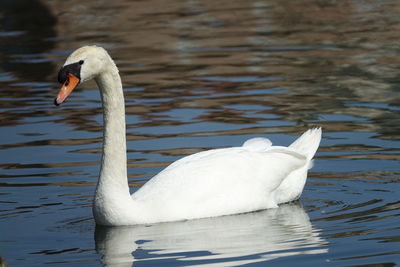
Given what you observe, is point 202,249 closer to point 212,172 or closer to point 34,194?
point 212,172

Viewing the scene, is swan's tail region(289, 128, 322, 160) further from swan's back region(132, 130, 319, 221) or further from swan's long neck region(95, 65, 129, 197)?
swan's long neck region(95, 65, 129, 197)

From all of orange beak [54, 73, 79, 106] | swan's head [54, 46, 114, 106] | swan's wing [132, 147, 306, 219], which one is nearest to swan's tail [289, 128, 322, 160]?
swan's wing [132, 147, 306, 219]

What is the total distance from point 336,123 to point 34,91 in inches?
205

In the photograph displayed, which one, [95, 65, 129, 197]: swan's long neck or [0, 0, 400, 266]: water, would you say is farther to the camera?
[95, 65, 129, 197]: swan's long neck

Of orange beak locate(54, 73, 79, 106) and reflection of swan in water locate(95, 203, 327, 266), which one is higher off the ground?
orange beak locate(54, 73, 79, 106)

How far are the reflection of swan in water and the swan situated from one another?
112 mm

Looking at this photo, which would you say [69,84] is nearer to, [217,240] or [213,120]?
[217,240]

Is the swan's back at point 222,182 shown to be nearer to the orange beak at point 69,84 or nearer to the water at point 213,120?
the water at point 213,120

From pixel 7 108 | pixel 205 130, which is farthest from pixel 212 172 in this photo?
pixel 7 108

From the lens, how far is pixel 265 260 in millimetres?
7633

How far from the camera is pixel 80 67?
8.56 meters

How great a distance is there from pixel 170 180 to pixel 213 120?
4207 millimetres

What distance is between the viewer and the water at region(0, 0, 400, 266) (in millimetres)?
8227

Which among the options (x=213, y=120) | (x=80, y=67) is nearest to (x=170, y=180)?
(x=80, y=67)
